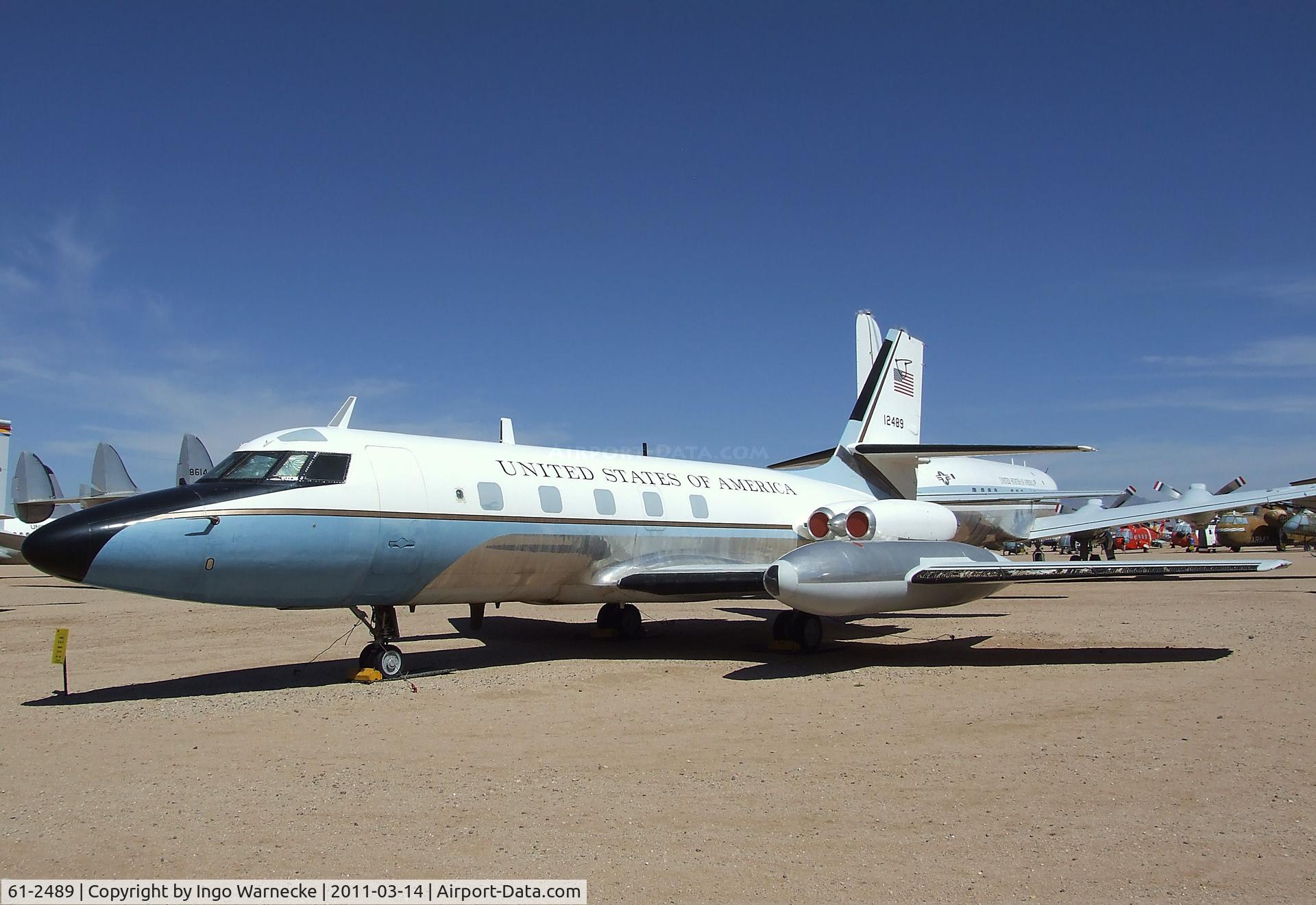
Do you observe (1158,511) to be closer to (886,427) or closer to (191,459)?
(886,427)

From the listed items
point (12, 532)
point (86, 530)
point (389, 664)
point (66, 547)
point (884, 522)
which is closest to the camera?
point (66, 547)

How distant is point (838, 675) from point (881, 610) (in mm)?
1226

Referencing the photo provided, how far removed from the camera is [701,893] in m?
4.52

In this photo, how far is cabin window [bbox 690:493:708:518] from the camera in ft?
48.4

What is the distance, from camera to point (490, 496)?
12.0m

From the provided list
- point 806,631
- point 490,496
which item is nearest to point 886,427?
point 806,631

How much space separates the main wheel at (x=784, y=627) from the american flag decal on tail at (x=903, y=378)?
681 cm

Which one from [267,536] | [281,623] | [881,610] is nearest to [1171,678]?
[881,610]

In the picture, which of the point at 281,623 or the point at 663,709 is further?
the point at 281,623

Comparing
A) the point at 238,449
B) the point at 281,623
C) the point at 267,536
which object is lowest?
the point at 281,623

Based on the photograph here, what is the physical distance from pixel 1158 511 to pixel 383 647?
85.5 ft

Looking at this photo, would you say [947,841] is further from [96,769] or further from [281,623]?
[281,623]

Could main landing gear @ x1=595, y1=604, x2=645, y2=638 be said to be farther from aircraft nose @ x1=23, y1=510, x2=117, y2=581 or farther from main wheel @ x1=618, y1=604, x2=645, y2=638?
aircraft nose @ x1=23, y1=510, x2=117, y2=581
